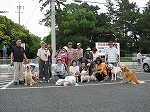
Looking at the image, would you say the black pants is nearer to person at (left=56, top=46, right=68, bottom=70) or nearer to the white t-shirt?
the white t-shirt

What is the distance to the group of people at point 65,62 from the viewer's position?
1010 cm

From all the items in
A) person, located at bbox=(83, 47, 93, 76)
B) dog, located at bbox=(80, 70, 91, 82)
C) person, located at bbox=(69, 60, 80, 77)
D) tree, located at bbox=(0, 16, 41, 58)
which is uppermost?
tree, located at bbox=(0, 16, 41, 58)

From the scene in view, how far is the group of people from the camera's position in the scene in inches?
398

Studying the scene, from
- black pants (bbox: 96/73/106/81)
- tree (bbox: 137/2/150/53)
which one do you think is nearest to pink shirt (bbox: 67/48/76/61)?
black pants (bbox: 96/73/106/81)

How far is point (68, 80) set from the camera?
9453mm

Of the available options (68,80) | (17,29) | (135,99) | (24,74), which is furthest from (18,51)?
(17,29)

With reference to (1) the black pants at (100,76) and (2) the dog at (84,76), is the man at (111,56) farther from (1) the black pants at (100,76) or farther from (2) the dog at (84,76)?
(2) the dog at (84,76)

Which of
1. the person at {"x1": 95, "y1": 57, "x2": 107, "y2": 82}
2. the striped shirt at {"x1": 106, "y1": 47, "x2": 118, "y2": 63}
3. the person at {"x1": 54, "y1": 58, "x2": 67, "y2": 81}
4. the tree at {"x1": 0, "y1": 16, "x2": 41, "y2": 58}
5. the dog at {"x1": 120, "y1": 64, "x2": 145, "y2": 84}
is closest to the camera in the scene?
the dog at {"x1": 120, "y1": 64, "x2": 145, "y2": 84}

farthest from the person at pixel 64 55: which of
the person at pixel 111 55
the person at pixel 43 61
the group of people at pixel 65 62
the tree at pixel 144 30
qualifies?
the tree at pixel 144 30

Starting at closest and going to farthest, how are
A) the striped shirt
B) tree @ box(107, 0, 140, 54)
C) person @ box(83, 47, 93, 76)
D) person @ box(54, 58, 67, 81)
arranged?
person @ box(54, 58, 67, 81)
person @ box(83, 47, 93, 76)
the striped shirt
tree @ box(107, 0, 140, 54)

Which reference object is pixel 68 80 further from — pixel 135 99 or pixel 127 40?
pixel 127 40

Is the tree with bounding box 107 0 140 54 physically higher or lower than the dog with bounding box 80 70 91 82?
higher

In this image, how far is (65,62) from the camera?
1119 centimetres

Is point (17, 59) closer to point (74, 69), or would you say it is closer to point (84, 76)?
point (74, 69)
